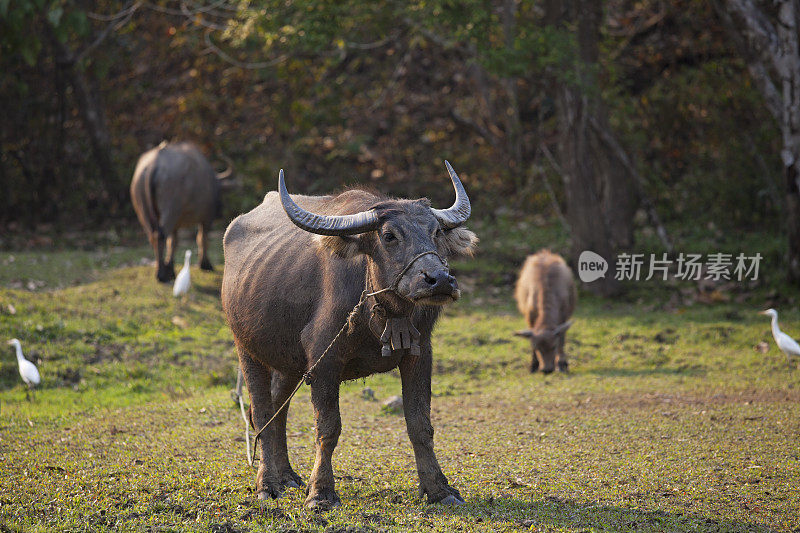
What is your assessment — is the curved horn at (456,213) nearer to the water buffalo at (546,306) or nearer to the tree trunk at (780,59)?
the water buffalo at (546,306)

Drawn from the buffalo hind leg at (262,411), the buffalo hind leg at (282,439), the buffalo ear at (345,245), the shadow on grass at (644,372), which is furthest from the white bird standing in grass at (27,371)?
the shadow on grass at (644,372)

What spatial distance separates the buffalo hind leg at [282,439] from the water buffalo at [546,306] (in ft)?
16.2

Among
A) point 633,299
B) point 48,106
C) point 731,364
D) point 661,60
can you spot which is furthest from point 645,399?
point 48,106

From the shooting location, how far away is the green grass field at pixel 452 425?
5.79 metres

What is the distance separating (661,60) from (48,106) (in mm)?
12871

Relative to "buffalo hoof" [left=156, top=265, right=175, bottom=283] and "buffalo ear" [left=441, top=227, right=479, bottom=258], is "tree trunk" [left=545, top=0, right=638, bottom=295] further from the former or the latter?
"buffalo ear" [left=441, top=227, right=479, bottom=258]

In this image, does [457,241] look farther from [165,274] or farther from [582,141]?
[165,274]

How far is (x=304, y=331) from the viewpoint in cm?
598

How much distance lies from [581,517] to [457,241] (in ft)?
6.12

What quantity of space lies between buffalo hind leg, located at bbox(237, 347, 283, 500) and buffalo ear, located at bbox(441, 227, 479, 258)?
1.69 m

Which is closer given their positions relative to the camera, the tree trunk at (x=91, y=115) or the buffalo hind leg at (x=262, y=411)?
the buffalo hind leg at (x=262, y=411)

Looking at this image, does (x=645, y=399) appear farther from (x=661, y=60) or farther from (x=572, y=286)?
(x=661, y=60)

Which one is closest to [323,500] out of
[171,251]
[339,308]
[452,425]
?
[339,308]

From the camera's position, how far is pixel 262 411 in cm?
662
